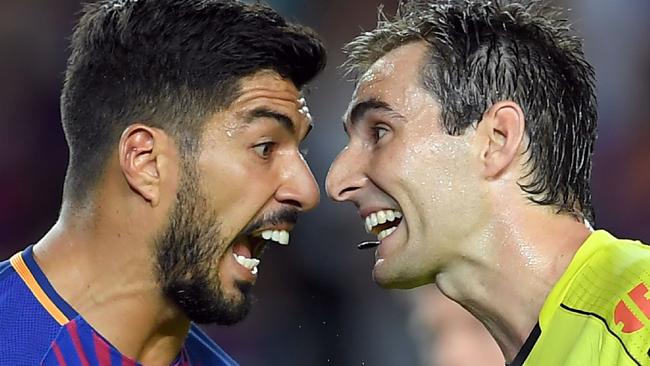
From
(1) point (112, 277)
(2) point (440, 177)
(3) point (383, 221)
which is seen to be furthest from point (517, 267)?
(1) point (112, 277)

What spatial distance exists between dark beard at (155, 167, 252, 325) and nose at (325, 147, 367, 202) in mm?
345

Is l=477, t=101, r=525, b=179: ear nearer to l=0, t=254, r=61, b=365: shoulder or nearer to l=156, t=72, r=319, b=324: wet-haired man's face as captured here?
l=156, t=72, r=319, b=324: wet-haired man's face

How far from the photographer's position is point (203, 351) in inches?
127

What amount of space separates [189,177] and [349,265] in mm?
2613

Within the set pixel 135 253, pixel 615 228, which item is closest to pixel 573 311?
pixel 135 253

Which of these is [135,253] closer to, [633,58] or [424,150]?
[424,150]

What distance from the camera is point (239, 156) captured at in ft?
9.65

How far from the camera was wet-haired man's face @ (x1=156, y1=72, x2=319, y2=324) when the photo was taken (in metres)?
2.93

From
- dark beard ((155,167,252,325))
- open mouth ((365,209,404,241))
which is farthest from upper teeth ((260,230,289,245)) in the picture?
open mouth ((365,209,404,241))

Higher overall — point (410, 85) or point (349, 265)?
point (410, 85)

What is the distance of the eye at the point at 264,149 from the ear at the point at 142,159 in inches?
10.5

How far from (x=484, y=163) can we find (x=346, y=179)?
16.7 inches

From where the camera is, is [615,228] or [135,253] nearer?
[135,253]

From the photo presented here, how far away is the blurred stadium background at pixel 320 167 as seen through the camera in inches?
213
